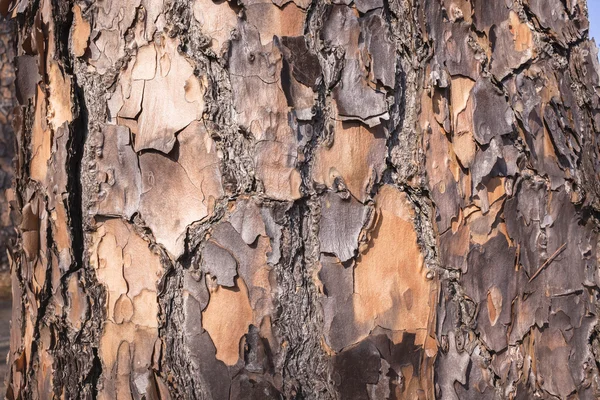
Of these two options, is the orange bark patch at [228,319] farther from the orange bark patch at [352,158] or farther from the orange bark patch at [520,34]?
the orange bark patch at [520,34]

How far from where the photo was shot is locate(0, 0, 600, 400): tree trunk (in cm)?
89

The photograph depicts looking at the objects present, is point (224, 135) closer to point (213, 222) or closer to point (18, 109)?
point (213, 222)

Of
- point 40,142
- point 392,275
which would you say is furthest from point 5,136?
point 392,275

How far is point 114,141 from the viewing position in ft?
3.06

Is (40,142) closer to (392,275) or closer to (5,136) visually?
(392,275)

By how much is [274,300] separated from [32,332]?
47cm

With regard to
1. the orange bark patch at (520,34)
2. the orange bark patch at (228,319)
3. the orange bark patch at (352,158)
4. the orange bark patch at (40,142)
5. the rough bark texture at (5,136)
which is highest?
the rough bark texture at (5,136)

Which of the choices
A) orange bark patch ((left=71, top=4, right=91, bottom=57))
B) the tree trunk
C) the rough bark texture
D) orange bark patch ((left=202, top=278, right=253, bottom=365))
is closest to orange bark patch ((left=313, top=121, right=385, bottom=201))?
the tree trunk

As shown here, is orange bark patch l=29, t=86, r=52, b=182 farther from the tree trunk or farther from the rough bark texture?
the rough bark texture

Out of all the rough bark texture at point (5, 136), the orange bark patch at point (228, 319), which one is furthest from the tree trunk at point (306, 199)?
the rough bark texture at point (5, 136)

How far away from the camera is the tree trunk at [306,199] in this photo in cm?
89

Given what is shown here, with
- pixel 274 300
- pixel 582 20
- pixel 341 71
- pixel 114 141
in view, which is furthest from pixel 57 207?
pixel 582 20

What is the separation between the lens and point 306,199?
2.93 ft

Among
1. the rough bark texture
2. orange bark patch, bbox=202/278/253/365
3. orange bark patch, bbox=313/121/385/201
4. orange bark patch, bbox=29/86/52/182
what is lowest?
orange bark patch, bbox=202/278/253/365
